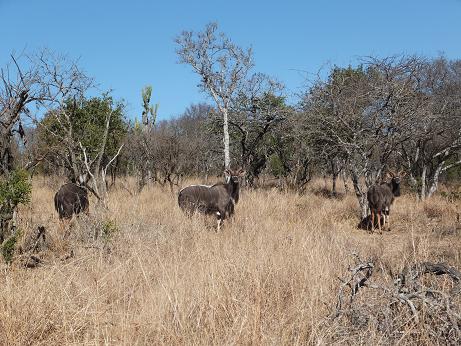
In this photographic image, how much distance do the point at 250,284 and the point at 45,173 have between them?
18.2 metres

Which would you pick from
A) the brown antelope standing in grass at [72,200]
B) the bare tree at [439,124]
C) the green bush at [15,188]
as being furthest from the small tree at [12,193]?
the bare tree at [439,124]

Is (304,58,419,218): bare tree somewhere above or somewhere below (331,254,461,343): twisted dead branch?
above

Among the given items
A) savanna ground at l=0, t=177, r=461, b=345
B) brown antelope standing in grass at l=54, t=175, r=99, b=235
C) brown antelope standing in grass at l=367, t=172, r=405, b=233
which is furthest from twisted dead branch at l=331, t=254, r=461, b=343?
brown antelope standing in grass at l=367, t=172, r=405, b=233

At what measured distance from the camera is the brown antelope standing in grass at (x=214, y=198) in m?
9.43

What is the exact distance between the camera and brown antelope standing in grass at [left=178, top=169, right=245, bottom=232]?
30.9 ft

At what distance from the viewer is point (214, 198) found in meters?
9.78

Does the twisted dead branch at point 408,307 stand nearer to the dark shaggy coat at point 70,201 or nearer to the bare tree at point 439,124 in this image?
the dark shaggy coat at point 70,201

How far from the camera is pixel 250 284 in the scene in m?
3.76

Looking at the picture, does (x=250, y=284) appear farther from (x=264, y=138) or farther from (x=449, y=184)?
(x=449, y=184)

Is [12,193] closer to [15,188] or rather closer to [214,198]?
[15,188]

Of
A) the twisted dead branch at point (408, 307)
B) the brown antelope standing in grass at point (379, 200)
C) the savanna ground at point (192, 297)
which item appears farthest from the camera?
the brown antelope standing in grass at point (379, 200)

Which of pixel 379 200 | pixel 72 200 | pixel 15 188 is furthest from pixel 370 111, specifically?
pixel 15 188

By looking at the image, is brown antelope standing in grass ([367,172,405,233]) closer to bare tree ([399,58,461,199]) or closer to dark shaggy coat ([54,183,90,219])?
bare tree ([399,58,461,199])

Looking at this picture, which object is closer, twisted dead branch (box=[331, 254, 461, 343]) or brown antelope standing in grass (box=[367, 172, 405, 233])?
twisted dead branch (box=[331, 254, 461, 343])
